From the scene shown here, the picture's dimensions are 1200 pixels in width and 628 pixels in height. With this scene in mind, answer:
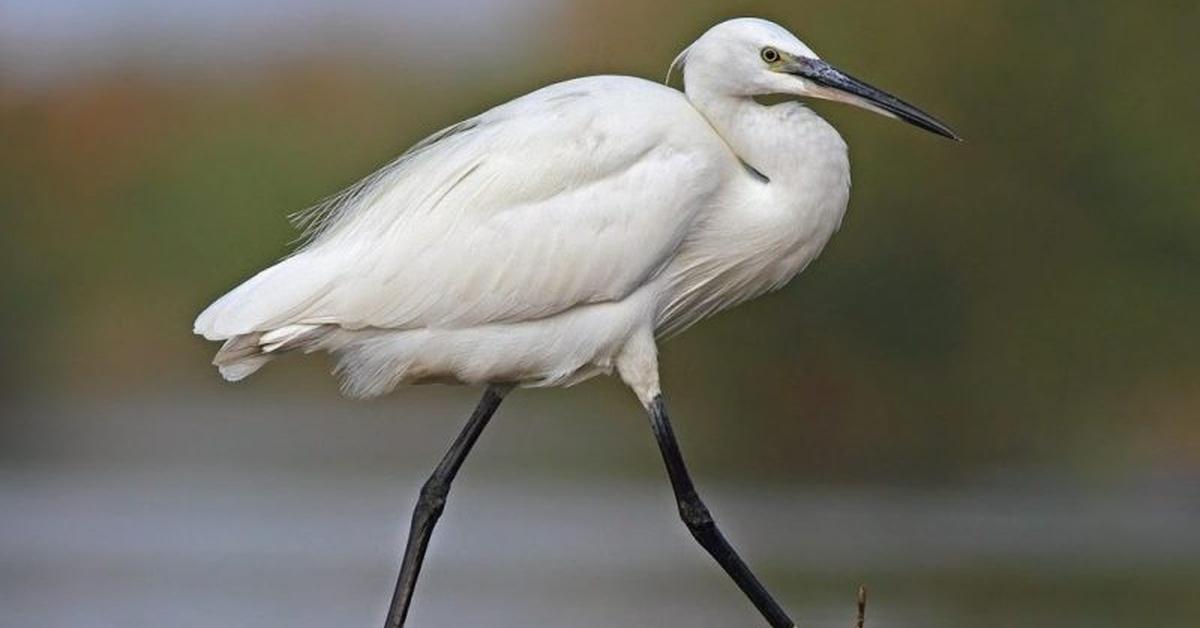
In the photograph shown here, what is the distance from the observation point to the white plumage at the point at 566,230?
6176mm

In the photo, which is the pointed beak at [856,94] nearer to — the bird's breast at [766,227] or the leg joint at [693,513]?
the bird's breast at [766,227]

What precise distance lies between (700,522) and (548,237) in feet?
2.85

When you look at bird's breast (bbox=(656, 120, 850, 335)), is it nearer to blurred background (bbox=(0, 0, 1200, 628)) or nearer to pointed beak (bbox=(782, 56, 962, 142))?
pointed beak (bbox=(782, 56, 962, 142))

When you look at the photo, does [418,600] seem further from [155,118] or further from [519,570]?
[155,118]

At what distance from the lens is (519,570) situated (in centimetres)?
1230

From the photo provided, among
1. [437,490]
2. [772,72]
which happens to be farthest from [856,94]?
[437,490]

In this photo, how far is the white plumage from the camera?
20.3 feet

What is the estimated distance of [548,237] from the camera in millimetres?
6207

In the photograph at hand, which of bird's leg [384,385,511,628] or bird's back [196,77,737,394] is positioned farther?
bird's leg [384,385,511,628]

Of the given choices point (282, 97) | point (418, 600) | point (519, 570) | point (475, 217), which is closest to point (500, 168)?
point (475, 217)

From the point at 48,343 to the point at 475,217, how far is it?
1580cm

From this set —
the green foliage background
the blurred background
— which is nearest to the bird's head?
the blurred background

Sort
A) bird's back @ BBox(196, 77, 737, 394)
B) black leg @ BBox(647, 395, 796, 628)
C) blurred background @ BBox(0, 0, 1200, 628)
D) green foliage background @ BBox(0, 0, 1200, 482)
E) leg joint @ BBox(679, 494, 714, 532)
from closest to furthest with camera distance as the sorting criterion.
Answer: bird's back @ BBox(196, 77, 737, 394) → black leg @ BBox(647, 395, 796, 628) → leg joint @ BBox(679, 494, 714, 532) → blurred background @ BBox(0, 0, 1200, 628) → green foliage background @ BBox(0, 0, 1200, 482)

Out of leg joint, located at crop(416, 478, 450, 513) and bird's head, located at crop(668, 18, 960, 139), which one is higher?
bird's head, located at crop(668, 18, 960, 139)
